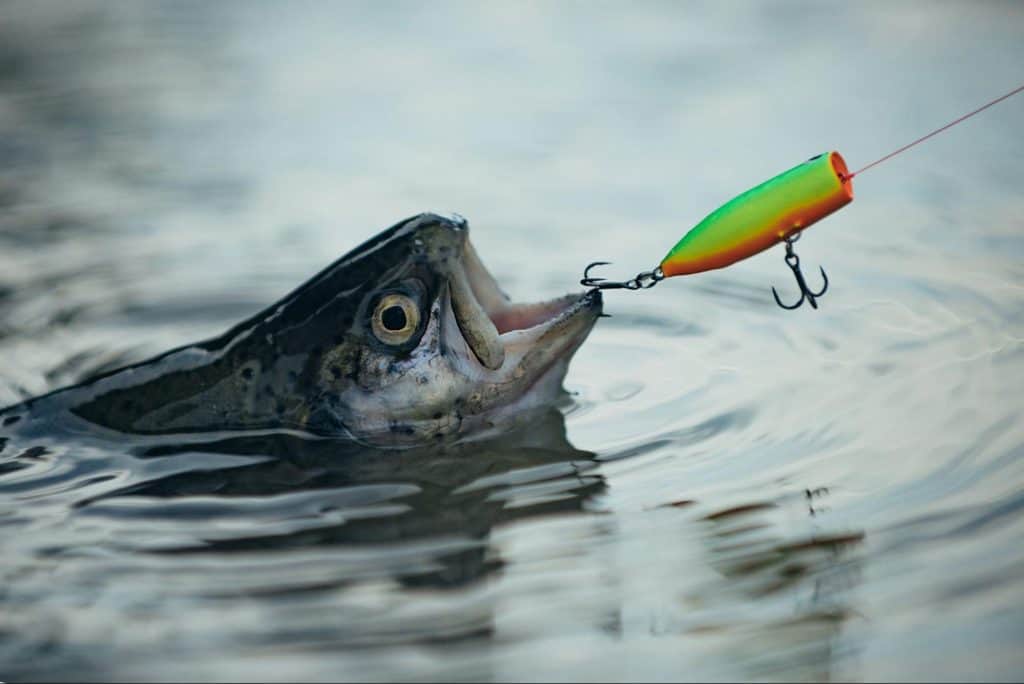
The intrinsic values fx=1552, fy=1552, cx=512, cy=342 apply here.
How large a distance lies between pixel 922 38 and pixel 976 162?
1586 mm

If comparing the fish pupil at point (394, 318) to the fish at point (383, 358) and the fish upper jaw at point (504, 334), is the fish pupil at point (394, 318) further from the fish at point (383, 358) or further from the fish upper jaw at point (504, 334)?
the fish upper jaw at point (504, 334)

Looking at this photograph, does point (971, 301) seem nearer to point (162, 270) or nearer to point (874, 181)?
point (874, 181)

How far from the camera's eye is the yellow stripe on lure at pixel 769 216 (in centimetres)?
356

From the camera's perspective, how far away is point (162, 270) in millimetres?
5699

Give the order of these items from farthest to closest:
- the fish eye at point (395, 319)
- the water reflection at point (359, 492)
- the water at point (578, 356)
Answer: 1. the fish eye at point (395, 319)
2. the water reflection at point (359, 492)
3. the water at point (578, 356)

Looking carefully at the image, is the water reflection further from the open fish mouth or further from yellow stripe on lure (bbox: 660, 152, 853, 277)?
yellow stripe on lure (bbox: 660, 152, 853, 277)

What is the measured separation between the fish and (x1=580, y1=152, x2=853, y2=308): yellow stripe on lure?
0.36m

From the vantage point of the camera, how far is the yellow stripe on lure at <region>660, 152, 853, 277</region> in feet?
11.7

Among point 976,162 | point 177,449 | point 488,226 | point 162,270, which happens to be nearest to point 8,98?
point 162,270

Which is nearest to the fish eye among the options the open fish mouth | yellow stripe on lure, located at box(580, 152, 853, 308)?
the open fish mouth

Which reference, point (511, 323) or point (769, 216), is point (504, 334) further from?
point (769, 216)

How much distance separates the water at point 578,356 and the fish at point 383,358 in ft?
0.30

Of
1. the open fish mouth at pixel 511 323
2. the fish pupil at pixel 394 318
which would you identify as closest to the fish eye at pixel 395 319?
the fish pupil at pixel 394 318

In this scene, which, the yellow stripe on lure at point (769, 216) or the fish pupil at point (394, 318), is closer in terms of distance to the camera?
the yellow stripe on lure at point (769, 216)
